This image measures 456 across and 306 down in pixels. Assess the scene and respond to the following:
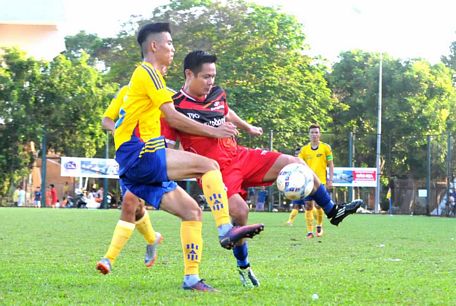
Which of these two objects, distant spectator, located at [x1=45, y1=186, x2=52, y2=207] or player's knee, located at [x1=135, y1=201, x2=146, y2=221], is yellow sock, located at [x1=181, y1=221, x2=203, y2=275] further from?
distant spectator, located at [x1=45, y1=186, x2=52, y2=207]

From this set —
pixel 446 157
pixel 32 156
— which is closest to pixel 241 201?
pixel 446 157

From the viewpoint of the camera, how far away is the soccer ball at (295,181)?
7496 millimetres

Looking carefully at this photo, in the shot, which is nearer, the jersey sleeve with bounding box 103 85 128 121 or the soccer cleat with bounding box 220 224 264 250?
the soccer cleat with bounding box 220 224 264 250

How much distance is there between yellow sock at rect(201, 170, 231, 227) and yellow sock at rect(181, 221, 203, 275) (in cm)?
21

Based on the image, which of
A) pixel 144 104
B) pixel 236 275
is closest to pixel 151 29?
pixel 144 104

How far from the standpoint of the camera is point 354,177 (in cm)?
3953

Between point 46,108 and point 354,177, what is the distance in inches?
616

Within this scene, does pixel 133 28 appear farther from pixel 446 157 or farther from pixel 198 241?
pixel 198 241

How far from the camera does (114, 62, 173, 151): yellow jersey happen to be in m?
6.98

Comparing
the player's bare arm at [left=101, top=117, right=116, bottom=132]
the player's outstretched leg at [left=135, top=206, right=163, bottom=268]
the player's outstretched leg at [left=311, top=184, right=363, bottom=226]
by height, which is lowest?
the player's outstretched leg at [left=135, top=206, right=163, bottom=268]

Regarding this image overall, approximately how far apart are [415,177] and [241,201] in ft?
116

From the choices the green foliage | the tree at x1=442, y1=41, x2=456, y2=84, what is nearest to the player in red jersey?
the green foliage

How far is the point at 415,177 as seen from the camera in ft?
137

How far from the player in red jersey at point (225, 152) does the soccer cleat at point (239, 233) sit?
860mm
